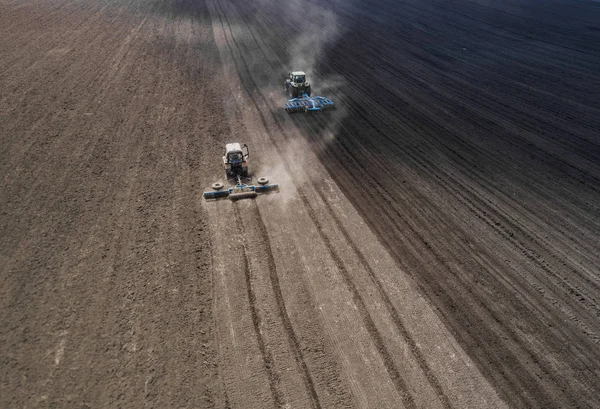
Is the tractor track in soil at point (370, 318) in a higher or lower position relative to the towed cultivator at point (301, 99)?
lower

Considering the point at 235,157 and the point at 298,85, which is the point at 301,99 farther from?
the point at 235,157

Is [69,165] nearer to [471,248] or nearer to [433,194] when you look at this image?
[433,194]

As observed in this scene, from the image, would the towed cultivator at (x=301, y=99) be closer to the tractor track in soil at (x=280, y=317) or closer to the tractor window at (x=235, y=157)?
the tractor window at (x=235, y=157)

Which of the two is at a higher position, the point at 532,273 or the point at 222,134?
the point at 222,134

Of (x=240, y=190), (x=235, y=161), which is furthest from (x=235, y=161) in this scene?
(x=240, y=190)

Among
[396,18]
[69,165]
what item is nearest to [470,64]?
[396,18]

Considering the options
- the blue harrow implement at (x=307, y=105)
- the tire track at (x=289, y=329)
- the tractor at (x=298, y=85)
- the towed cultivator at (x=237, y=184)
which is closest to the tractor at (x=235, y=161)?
the towed cultivator at (x=237, y=184)
